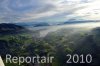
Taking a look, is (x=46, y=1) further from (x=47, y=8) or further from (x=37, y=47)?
(x=37, y=47)

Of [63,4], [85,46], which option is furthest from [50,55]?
[63,4]

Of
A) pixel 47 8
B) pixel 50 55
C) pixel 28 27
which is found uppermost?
pixel 47 8

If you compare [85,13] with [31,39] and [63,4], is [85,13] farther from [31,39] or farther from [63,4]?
[31,39]

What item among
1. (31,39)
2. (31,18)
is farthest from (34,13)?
(31,39)

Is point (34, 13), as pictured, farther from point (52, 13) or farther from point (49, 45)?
point (49, 45)

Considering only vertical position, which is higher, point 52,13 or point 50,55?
point 52,13

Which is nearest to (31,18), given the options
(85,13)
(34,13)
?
(34,13)

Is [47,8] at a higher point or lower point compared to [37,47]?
higher

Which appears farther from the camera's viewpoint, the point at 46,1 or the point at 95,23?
the point at 46,1
